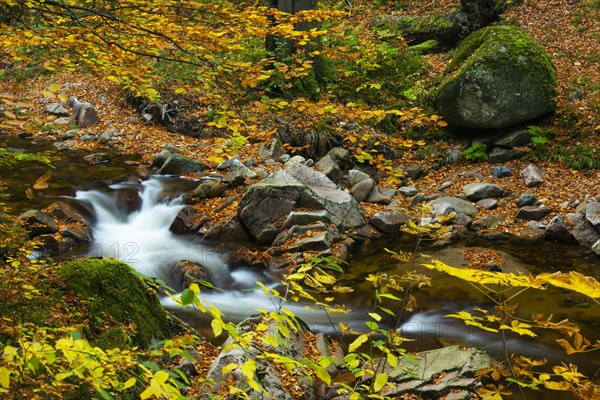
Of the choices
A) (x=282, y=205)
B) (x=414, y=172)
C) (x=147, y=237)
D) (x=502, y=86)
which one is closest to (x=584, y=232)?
(x=414, y=172)

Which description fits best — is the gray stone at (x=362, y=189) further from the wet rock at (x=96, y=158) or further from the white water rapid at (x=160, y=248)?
the wet rock at (x=96, y=158)

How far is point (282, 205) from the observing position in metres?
8.80

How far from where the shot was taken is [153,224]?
9211mm

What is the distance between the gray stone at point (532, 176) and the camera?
1003 centimetres

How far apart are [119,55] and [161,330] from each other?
7.26 ft

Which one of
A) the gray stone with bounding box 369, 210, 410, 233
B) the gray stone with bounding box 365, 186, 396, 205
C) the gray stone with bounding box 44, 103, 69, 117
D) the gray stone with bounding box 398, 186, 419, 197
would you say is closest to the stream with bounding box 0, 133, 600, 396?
the gray stone with bounding box 369, 210, 410, 233

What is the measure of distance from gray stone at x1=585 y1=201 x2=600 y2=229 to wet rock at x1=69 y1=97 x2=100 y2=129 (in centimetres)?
1092

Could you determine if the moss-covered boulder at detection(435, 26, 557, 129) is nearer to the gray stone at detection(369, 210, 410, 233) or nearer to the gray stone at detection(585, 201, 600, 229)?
the gray stone at detection(585, 201, 600, 229)

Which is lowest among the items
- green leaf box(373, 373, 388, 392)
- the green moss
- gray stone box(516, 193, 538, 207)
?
gray stone box(516, 193, 538, 207)

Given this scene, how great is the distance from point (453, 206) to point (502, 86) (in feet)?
10.1

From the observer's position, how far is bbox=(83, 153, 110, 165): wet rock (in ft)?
37.0

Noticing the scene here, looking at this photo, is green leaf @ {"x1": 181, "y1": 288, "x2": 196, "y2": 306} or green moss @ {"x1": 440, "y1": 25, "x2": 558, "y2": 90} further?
green moss @ {"x1": 440, "y1": 25, "x2": 558, "y2": 90}

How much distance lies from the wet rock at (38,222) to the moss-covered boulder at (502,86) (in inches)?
305

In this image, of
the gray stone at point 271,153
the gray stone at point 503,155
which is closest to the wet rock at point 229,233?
the gray stone at point 271,153
